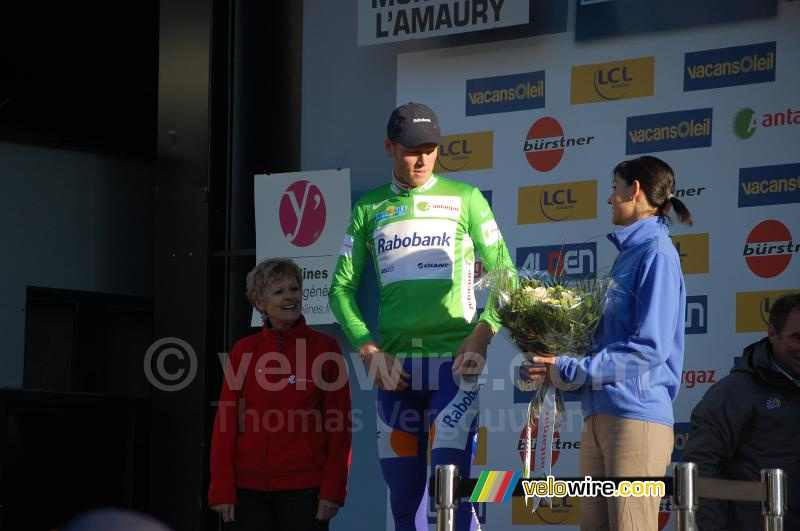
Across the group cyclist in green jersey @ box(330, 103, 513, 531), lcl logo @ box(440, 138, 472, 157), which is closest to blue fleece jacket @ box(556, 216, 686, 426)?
cyclist in green jersey @ box(330, 103, 513, 531)

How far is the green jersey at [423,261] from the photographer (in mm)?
4168

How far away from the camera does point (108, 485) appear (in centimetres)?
682

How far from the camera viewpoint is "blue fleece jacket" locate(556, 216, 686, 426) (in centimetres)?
352

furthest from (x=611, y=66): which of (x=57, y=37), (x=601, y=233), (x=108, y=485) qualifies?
(x=57, y=37)

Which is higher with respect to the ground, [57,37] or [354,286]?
[57,37]

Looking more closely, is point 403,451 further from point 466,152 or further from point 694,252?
point 466,152

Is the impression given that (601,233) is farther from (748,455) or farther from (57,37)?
(57,37)

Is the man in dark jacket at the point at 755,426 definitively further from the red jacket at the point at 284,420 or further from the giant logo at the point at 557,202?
the giant logo at the point at 557,202

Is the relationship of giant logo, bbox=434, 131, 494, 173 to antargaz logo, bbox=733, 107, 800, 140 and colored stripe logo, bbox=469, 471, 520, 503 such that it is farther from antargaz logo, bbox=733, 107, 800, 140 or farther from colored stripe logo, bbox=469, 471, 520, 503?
colored stripe logo, bbox=469, 471, 520, 503

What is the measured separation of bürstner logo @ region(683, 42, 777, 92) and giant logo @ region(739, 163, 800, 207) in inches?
15.2

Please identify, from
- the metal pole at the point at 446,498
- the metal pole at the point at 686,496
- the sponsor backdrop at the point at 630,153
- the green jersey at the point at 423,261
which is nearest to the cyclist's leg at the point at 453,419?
the green jersey at the point at 423,261

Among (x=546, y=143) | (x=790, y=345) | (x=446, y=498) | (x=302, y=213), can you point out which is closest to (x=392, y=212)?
(x=446, y=498)

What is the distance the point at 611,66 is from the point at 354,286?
75.3 inches

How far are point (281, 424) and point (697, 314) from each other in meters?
1.99
